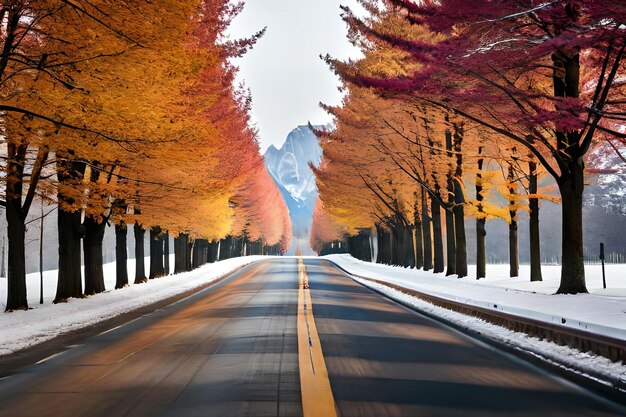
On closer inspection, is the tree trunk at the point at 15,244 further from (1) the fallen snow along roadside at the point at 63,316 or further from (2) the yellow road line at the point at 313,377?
(2) the yellow road line at the point at 313,377

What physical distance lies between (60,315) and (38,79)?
5193 millimetres

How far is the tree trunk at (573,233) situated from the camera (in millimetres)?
17281

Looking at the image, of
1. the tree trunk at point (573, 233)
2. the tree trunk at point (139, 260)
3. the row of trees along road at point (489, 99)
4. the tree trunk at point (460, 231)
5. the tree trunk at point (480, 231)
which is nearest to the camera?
the row of trees along road at point (489, 99)

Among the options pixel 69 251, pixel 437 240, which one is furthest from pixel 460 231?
pixel 69 251

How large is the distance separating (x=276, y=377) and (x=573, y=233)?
12.6 m

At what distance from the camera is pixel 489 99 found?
627 inches

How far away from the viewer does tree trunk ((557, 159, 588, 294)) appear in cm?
1728

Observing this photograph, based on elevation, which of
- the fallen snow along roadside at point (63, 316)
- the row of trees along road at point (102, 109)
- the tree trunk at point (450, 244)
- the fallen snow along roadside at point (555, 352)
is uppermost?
the row of trees along road at point (102, 109)

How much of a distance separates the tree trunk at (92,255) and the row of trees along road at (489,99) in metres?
10.0

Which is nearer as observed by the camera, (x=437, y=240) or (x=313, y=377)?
(x=313, y=377)

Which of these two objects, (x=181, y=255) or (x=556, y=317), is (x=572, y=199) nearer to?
(x=556, y=317)

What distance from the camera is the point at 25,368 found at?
8070 mm

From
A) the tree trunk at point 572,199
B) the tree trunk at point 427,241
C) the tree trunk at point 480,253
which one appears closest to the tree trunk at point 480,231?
the tree trunk at point 480,253

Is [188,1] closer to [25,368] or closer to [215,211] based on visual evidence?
[25,368]
